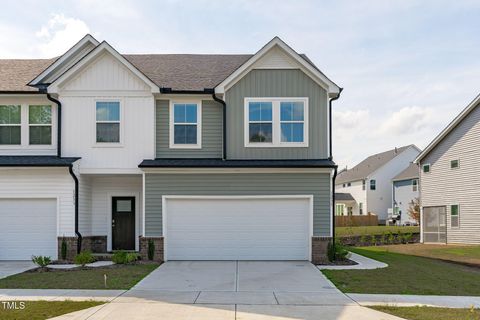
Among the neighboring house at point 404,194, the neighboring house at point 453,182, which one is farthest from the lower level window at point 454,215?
the neighboring house at point 404,194

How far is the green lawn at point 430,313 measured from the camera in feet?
28.9

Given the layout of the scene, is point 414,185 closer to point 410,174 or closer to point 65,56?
point 410,174

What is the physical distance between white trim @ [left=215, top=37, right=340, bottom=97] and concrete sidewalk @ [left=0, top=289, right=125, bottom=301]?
8.57 metres

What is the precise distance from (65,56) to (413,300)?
14.8 m

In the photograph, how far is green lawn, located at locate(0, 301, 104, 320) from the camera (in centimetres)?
862

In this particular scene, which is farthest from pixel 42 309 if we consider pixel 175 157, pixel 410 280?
pixel 410 280

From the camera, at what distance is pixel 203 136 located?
1744cm

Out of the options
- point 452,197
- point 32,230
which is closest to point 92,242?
point 32,230

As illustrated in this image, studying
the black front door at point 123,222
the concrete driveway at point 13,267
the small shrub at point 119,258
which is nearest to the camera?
the concrete driveway at point 13,267

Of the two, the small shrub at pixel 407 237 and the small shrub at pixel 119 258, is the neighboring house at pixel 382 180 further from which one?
the small shrub at pixel 119 258

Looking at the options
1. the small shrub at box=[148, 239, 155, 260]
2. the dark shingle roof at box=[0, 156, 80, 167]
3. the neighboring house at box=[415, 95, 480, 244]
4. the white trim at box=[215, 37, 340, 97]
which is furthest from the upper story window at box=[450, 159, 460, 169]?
the dark shingle roof at box=[0, 156, 80, 167]

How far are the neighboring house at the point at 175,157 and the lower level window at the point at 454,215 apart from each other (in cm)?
1284

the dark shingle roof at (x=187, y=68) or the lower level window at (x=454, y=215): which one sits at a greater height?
the dark shingle roof at (x=187, y=68)

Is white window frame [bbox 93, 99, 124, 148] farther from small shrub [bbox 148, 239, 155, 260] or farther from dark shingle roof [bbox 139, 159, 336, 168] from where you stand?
small shrub [bbox 148, 239, 155, 260]
